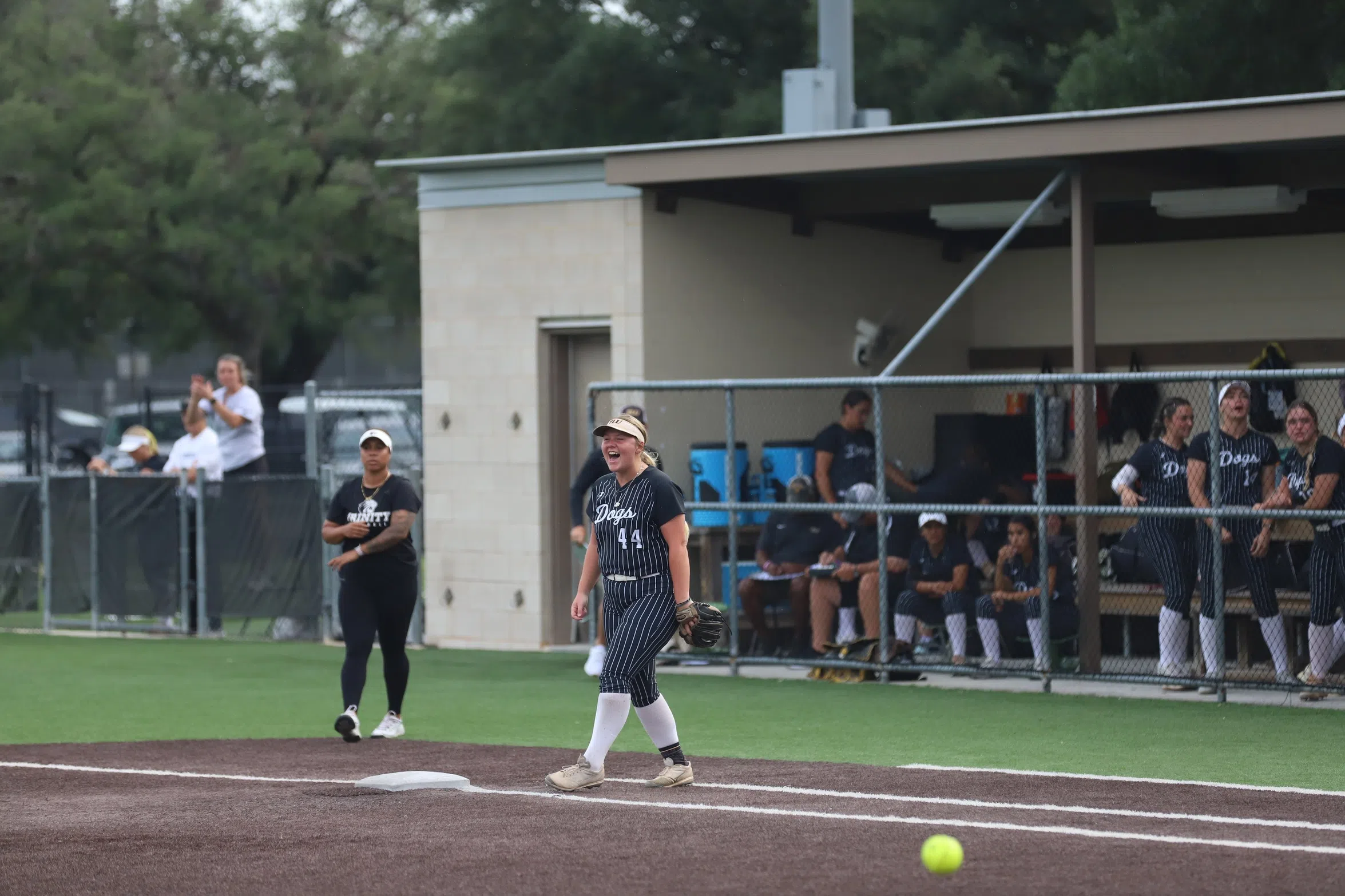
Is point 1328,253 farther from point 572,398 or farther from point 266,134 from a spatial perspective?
point 266,134

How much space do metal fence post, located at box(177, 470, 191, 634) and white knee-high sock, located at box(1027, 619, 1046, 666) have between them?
759cm

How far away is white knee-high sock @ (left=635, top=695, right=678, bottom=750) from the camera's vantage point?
381 inches

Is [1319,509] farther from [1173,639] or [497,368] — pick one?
[497,368]

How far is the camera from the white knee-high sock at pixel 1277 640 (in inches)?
501

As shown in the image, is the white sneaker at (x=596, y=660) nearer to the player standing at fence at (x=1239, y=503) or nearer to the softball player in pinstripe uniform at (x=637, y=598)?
the player standing at fence at (x=1239, y=503)

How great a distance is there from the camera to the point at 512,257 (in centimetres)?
1694

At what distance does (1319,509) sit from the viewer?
1220 cm

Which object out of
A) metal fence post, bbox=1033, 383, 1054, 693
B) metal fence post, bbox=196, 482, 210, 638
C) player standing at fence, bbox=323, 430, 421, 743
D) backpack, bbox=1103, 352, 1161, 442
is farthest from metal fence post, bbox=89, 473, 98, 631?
metal fence post, bbox=1033, 383, 1054, 693

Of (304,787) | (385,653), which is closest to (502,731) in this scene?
(385,653)

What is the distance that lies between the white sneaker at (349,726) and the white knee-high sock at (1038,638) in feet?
14.6

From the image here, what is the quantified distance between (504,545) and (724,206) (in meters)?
3.27

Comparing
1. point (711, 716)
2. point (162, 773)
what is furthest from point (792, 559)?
point (162, 773)

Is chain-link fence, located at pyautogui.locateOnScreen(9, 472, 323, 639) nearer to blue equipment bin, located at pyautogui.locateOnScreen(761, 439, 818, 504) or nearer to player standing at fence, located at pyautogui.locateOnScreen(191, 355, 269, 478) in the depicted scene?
player standing at fence, located at pyautogui.locateOnScreen(191, 355, 269, 478)

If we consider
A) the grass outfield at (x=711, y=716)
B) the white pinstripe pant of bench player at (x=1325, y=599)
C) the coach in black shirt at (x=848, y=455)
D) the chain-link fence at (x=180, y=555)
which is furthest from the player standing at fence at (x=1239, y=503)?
the chain-link fence at (x=180, y=555)
